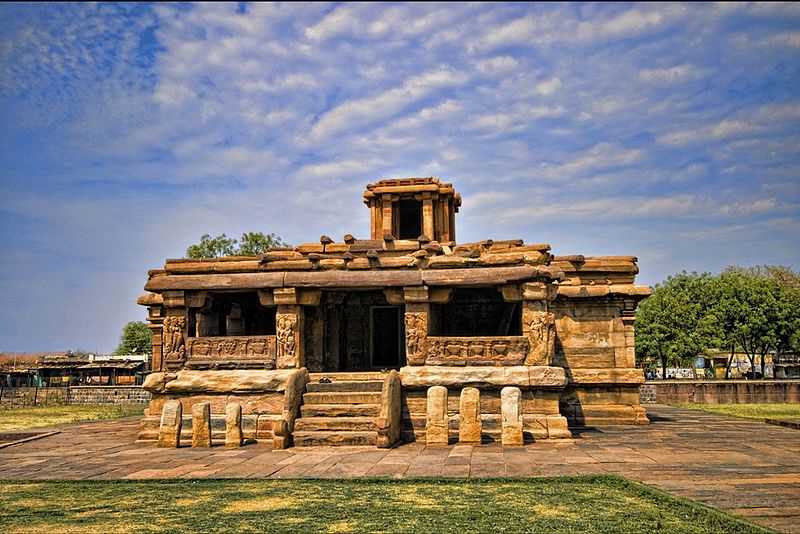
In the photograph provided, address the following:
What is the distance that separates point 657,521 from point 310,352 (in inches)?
393

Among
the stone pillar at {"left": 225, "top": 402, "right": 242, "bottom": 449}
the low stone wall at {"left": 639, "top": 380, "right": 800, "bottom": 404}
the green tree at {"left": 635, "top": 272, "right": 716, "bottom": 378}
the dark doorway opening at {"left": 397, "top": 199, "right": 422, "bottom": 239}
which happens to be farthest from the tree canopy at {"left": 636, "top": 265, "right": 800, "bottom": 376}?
the stone pillar at {"left": 225, "top": 402, "right": 242, "bottom": 449}

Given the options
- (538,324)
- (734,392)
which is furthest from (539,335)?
(734,392)

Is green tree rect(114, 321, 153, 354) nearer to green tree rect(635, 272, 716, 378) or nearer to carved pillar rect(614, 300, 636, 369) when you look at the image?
green tree rect(635, 272, 716, 378)

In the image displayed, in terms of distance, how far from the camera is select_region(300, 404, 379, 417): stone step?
11773 millimetres

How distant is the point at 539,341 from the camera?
1212 centimetres

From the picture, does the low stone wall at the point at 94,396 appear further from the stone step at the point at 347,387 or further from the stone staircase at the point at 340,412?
the stone staircase at the point at 340,412

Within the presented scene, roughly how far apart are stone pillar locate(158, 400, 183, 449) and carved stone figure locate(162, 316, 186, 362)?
1893 millimetres

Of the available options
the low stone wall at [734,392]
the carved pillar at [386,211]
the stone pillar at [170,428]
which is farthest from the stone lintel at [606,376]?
the low stone wall at [734,392]

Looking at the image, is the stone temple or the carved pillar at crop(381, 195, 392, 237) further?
the carved pillar at crop(381, 195, 392, 237)

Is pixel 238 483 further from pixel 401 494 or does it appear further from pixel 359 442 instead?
pixel 359 442

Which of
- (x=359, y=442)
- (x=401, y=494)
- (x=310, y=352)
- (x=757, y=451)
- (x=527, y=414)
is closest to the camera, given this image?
(x=401, y=494)

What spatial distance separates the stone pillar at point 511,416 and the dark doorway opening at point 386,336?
5621mm

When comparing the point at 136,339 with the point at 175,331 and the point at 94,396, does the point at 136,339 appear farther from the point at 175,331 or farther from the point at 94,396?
the point at 175,331

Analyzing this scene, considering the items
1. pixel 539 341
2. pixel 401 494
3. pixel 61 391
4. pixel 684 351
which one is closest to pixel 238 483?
pixel 401 494
